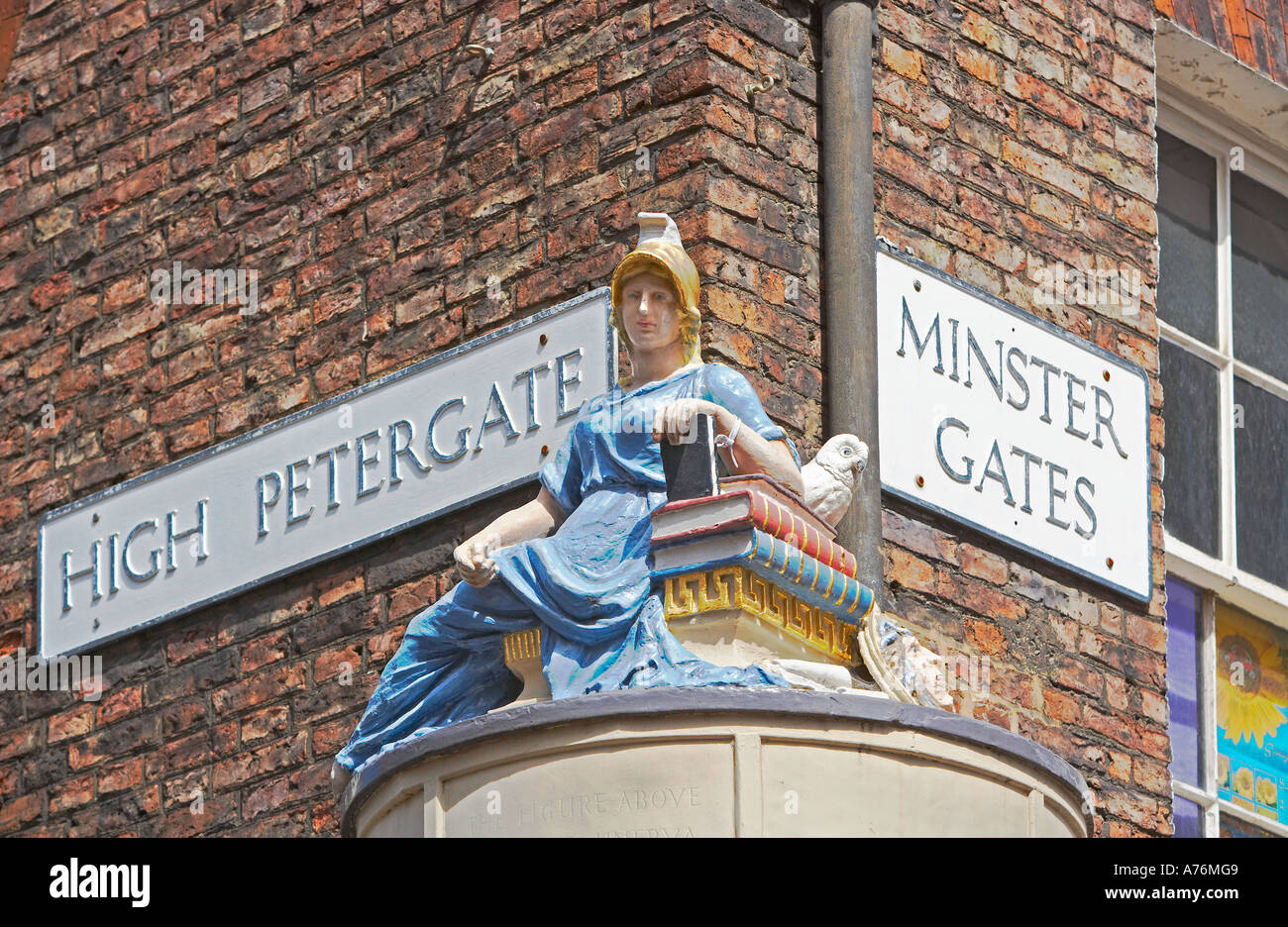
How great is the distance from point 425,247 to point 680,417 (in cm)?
311

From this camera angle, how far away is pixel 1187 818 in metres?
11.3

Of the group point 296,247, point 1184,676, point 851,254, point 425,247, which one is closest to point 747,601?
point 851,254

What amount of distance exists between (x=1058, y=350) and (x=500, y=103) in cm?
218

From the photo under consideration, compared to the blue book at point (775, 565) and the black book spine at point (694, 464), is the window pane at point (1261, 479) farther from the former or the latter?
the black book spine at point (694, 464)

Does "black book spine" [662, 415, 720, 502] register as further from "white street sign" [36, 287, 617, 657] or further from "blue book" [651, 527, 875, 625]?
"white street sign" [36, 287, 617, 657]

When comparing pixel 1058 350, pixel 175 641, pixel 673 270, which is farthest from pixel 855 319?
pixel 175 641

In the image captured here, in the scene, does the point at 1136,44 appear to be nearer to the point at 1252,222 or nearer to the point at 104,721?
the point at 1252,222

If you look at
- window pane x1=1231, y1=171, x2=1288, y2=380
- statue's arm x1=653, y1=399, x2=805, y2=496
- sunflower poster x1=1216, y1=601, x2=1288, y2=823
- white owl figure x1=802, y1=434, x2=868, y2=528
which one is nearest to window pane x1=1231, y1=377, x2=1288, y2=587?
window pane x1=1231, y1=171, x2=1288, y2=380

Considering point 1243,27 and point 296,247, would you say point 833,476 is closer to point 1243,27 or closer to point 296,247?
point 296,247

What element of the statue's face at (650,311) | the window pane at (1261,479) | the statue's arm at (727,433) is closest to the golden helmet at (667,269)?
the statue's face at (650,311)

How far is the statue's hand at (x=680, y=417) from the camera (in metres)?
7.72

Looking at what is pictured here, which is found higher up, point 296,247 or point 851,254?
point 296,247

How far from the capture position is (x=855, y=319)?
10.0 m

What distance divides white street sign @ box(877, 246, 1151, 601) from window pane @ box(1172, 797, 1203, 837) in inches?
35.2
